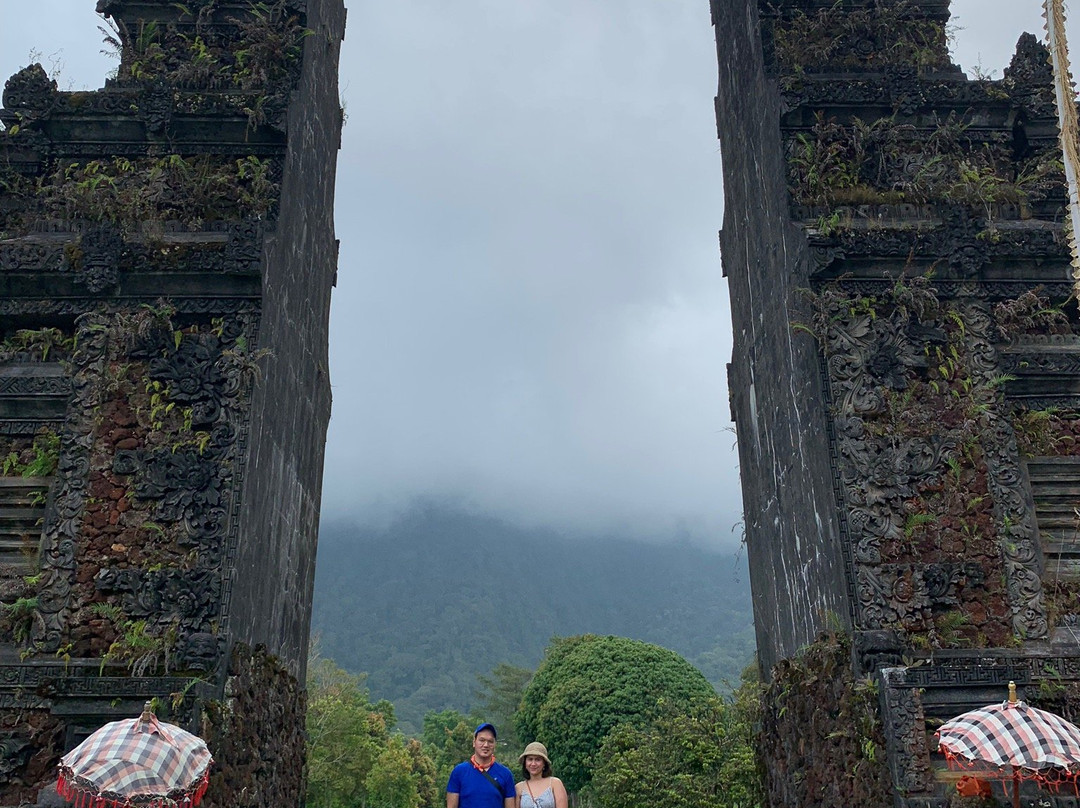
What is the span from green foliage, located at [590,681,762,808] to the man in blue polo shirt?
18.1 meters

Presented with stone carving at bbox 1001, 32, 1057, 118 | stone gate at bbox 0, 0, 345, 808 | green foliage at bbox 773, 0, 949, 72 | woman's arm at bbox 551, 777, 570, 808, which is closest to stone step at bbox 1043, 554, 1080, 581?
stone carving at bbox 1001, 32, 1057, 118

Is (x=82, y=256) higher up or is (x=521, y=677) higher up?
(x=82, y=256)

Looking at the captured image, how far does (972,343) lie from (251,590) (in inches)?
375

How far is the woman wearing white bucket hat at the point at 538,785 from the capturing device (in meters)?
7.50

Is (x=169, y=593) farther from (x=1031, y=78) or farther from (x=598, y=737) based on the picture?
(x=598, y=737)

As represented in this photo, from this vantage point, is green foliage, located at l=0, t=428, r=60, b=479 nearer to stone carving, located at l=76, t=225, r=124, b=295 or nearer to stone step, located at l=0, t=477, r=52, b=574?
stone step, located at l=0, t=477, r=52, b=574

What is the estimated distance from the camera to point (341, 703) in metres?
36.9

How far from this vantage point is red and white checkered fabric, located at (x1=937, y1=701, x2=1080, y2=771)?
8.19 meters

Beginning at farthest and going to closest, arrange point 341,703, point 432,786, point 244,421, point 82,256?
point 432,786 → point 341,703 → point 82,256 → point 244,421

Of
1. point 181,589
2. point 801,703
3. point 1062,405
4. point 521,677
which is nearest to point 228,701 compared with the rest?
point 181,589

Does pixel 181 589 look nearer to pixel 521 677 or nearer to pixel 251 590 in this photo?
pixel 251 590

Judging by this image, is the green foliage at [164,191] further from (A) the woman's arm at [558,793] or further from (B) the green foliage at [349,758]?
(B) the green foliage at [349,758]

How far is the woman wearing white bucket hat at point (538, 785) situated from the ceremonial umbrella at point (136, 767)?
3.01m

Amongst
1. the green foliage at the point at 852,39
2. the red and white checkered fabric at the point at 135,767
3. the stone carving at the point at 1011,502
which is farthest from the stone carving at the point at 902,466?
the red and white checkered fabric at the point at 135,767
